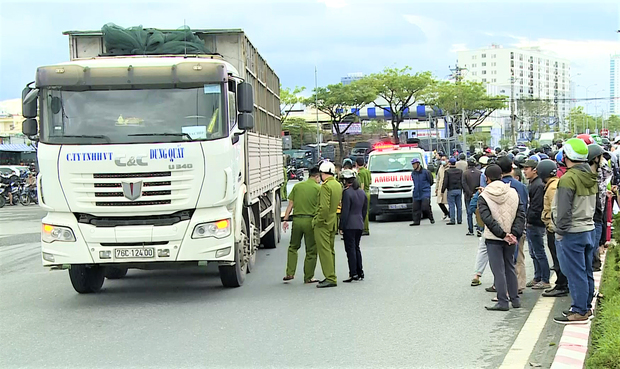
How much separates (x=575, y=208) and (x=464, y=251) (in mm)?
6338

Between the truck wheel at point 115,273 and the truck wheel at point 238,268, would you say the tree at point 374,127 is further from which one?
the truck wheel at point 238,268

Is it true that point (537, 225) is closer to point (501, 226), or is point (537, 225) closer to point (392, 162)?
point (501, 226)

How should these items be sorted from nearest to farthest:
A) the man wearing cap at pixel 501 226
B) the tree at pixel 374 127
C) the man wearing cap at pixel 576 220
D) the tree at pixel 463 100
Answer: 1. the man wearing cap at pixel 576 220
2. the man wearing cap at pixel 501 226
3. the tree at pixel 463 100
4. the tree at pixel 374 127

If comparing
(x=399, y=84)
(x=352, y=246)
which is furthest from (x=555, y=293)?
(x=399, y=84)

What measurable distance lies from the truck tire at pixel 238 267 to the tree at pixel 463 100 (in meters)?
46.0

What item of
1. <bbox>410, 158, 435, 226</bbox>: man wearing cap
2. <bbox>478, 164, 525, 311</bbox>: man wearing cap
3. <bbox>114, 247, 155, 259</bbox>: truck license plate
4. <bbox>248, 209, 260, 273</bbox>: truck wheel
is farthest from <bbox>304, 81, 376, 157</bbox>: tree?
<bbox>478, 164, 525, 311</bbox>: man wearing cap

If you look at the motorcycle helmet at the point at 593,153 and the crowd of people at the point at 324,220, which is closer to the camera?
the motorcycle helmet at the point at 593,153

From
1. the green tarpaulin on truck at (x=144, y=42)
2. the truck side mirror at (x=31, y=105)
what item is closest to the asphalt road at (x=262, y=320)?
the truck side mirror at (x=31, y=105)

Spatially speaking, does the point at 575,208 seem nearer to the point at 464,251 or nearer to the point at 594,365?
the point at 594,365

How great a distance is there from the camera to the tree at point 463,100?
60.3 metres

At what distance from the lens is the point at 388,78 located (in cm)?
5616

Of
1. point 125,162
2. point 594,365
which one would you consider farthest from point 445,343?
point 125,162

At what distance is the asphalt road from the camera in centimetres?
669

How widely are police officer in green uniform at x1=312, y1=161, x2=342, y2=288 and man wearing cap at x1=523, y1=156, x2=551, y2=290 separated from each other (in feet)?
8.57
